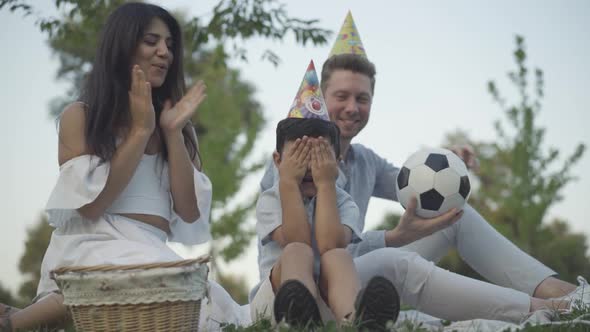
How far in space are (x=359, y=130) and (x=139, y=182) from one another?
1542 millimetres

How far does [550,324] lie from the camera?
9.52ft

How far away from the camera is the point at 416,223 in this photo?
3766mm

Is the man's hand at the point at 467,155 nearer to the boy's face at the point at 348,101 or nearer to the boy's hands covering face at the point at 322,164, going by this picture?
the boy's face at the point at 348,101

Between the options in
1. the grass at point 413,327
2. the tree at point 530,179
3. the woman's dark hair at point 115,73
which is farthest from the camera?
the tree at point 530,179

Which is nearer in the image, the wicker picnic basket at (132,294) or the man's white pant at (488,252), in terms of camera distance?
the wicker picnic basket at (132,294)

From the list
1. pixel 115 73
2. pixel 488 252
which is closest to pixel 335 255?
pixel 488 252

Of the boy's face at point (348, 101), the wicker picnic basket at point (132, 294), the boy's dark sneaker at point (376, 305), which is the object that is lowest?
the wicker picnic basket at point (132, 294)

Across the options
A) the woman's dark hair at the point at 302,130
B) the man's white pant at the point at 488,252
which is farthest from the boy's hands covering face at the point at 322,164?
the man's white pant at the point at 488,252

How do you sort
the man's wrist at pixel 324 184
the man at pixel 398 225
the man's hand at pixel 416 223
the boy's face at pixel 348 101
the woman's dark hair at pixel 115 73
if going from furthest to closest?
the boy's face at pixel 348 101 < the man at pixel 398 225 < the man's hand at pixel 416 223 < the woman's dark hair at pixel 115 73 < the man's wrist at pixel 324 184

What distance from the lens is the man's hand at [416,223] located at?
3.71 meters

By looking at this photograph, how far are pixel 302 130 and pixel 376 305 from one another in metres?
1.23

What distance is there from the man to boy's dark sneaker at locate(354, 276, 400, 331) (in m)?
0.70

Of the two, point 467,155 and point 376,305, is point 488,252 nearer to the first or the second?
point 467,155

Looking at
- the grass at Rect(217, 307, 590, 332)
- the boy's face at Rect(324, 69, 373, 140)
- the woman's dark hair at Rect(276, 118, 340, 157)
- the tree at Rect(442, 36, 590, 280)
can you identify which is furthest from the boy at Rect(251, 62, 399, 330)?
the tree at Rect(442, 36, 590, 280)
